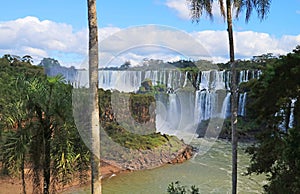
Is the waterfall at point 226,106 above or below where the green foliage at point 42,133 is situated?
below

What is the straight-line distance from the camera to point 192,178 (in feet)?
51.3

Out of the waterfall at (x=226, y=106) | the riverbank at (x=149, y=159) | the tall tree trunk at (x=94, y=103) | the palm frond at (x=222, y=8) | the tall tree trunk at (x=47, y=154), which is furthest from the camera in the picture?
the waterfall at (x=226, y=106)

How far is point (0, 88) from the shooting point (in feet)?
31.7

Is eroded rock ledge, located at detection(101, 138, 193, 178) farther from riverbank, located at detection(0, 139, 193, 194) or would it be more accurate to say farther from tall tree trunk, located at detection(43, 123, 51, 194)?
tall tree trunk, located at detection(43, 123, 51, 194)

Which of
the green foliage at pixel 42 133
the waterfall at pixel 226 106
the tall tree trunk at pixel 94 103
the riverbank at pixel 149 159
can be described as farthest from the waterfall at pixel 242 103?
the tall tree trunk at pixel 94 103

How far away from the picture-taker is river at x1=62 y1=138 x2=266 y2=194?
45.8 ft

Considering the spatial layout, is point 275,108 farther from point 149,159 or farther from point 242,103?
point 242,103

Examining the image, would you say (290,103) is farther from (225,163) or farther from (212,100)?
(212,100)

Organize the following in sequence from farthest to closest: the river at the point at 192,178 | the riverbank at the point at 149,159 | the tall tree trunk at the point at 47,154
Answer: the riverbank at the point at 149,159, the river at the point at 192,178, the tall tree trunk at the point at 47,154

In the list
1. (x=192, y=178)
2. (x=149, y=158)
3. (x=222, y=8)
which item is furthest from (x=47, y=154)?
(x=149, y=158)

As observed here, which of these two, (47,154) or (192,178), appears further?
(192,178)

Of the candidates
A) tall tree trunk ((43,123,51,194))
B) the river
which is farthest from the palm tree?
the river

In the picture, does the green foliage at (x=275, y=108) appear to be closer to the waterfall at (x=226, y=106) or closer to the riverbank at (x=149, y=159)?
the riverbank at (x=149, y=159)

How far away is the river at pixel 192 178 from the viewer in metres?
13.9
